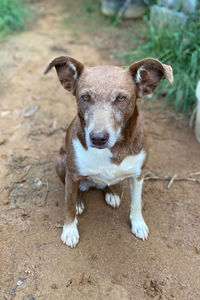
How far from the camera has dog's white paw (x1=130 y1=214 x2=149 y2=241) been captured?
9.22ft

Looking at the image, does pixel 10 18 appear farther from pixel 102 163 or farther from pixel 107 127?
pixel 107 127

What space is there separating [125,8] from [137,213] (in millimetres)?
4853

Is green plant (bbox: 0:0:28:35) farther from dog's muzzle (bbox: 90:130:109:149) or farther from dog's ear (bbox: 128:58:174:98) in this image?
dog's muzzle (bbox: 90:130:109:149)

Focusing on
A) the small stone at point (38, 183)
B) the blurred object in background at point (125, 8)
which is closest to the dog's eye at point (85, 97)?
the small stone at point (38, 183)

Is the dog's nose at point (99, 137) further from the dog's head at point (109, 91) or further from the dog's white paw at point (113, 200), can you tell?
the dog's white paw at point (113, 200)

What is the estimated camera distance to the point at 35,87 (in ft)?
15.9

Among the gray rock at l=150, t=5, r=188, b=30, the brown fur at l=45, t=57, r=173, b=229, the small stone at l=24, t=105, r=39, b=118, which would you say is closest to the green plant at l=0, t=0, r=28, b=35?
the small stone at l=24, t=105, r=39, b=118

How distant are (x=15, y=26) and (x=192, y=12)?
3.61 meters

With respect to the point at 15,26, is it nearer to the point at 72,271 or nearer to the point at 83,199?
the point at 83,199

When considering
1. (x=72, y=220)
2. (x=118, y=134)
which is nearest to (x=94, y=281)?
(x=72, y=220)

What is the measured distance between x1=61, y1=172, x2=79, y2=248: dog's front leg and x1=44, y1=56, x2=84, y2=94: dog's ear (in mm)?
794

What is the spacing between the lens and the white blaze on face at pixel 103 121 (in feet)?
6.88

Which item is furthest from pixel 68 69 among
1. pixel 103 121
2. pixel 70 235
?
pixel 70 235

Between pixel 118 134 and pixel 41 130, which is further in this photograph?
pixel 41 130
